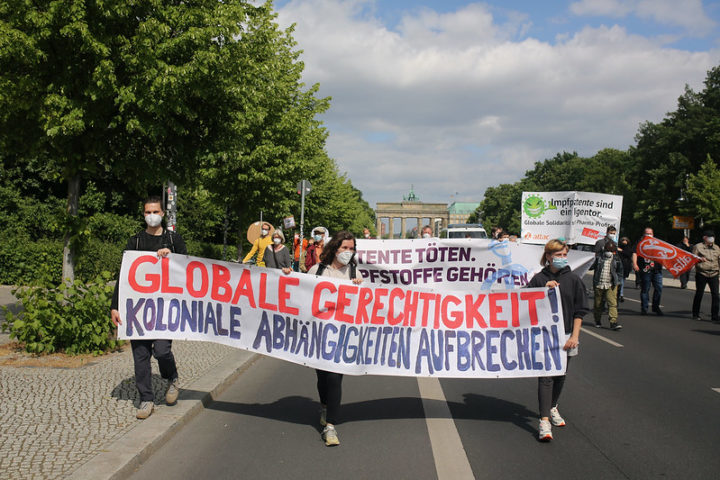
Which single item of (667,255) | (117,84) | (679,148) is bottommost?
(667,255)

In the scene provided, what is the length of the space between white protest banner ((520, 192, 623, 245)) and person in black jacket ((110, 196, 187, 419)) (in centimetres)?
1586

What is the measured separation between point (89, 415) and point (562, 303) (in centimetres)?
413

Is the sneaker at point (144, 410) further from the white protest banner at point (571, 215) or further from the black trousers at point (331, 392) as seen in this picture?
the white protest banner at point (571, 215)

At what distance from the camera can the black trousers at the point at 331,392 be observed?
5.12 meters

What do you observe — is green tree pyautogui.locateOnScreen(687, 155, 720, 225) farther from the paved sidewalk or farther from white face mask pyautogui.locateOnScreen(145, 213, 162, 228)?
white face mask pyautogui.locateOnScreen(145, 213, 162, 228)

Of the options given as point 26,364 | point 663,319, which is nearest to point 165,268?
point 26,364

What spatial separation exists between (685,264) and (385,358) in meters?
10.9

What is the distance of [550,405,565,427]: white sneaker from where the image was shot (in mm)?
5605

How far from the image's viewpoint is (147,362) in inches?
223

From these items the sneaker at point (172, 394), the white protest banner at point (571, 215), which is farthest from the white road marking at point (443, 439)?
the white protest banner at point (571, 215)

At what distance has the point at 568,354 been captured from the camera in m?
5.61

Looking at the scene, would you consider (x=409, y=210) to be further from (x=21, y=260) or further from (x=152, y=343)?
(x=152, y=343)

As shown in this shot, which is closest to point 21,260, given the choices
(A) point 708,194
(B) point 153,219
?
(B) point 153,219

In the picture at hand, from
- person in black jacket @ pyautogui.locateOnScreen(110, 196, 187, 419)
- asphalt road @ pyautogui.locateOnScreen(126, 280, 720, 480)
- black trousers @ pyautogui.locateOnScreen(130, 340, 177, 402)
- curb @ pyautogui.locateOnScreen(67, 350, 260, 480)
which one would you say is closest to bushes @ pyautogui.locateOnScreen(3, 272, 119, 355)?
curb @ pyautogui.locateOnScreen(67, 350, 260, 480)
